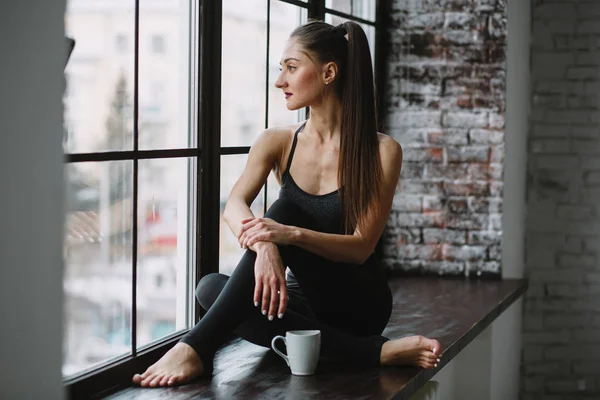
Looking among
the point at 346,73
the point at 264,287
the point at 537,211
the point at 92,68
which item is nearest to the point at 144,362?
the point at 264,287

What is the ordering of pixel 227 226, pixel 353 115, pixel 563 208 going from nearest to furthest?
pixel 353 115 < pixel 227 226 < pixel 563 208

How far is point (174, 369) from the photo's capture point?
241cm

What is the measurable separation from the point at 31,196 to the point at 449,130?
2925 mm

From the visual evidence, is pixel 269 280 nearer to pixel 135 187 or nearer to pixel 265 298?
pixel 265 298

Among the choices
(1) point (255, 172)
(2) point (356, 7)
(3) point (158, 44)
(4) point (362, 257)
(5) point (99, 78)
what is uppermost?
(2) point (356, 7)

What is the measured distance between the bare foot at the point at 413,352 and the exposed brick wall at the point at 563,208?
2.09 m

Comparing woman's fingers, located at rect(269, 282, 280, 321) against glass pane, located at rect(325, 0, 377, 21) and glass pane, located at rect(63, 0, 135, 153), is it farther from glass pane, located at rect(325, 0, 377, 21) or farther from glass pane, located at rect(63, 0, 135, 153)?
glass pane, located at rect(325, 0, 377, 21)

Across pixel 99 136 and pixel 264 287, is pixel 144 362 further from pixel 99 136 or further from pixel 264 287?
pixel 99 136

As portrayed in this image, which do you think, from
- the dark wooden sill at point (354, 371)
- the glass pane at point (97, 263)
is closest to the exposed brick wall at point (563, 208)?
the dark wooden sill at point (354, 371)

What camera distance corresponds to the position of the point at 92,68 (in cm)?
235

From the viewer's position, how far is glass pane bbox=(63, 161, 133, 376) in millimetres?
2301

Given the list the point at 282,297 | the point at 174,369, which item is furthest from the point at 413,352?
the point at 174,369

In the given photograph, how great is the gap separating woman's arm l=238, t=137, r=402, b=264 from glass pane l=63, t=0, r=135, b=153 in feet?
1.46

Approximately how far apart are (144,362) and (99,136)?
2.20 feet
